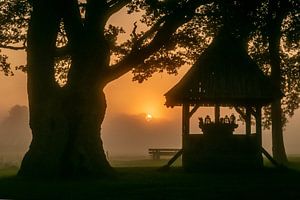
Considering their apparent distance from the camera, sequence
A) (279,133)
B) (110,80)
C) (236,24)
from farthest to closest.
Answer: (279,133), (110,80), (236,24)

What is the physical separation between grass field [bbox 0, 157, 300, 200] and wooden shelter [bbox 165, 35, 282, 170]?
277cm

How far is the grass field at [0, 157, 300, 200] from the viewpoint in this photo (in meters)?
15.8

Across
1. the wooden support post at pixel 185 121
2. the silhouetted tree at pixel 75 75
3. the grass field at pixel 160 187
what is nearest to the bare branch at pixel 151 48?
the silhouetted tree at pixel 75 75

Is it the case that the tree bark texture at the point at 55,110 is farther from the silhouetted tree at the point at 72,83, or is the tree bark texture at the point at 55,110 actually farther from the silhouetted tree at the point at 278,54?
the silhouetted tree at the point at 278,54

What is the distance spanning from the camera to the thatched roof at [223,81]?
25.5 metres

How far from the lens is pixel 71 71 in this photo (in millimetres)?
24172

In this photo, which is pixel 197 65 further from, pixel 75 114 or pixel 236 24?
pixel 75 114

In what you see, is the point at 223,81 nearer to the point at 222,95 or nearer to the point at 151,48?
the point at 222,95

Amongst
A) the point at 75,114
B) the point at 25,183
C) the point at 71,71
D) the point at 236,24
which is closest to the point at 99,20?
the point at 71,71

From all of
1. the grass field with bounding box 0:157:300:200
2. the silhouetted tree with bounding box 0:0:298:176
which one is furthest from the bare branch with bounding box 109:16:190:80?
the grass field with bounding box 0:157:300:200

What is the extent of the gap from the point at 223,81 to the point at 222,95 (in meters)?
0.74

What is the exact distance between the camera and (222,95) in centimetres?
2544

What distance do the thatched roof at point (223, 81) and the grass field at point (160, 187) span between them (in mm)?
4039

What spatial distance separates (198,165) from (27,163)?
7.89 m
